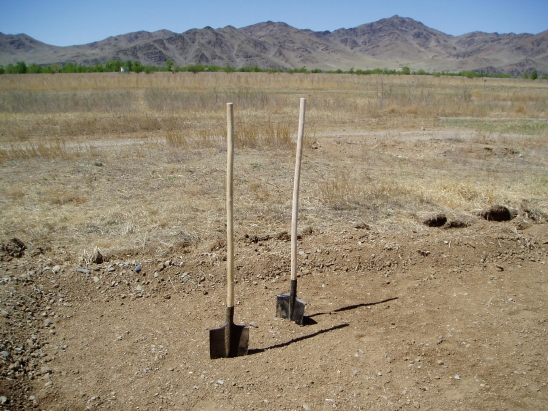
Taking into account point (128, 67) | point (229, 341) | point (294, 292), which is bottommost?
point (229, 341)

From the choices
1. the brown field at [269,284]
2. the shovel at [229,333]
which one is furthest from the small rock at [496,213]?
the shovel at [229,333]

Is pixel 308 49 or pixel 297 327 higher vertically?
pixel 308 49

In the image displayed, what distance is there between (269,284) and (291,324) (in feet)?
2.35

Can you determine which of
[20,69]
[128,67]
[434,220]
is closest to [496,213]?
[434,220]

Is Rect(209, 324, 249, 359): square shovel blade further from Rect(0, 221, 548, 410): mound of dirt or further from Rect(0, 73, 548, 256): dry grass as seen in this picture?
Rect(0, 73, 548, 256): dry grass

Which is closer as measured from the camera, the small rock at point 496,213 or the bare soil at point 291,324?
the bare soil at point 291,324

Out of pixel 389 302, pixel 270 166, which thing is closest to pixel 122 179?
pixel 270 166

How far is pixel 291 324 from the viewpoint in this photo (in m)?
3.48

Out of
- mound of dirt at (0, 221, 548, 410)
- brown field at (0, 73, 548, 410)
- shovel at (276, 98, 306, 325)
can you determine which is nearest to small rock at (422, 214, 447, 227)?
brown field at (0, 73, 548, 410)

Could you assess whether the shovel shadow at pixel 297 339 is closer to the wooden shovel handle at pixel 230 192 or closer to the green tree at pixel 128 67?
the wooden shovel handle at pixel 230 192

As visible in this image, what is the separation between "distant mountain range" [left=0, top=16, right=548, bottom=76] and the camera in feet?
323

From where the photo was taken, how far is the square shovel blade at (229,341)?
3.04 meters

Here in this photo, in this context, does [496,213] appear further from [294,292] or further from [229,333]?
[229,333]

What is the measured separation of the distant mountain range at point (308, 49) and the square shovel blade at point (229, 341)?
97.8 meters
